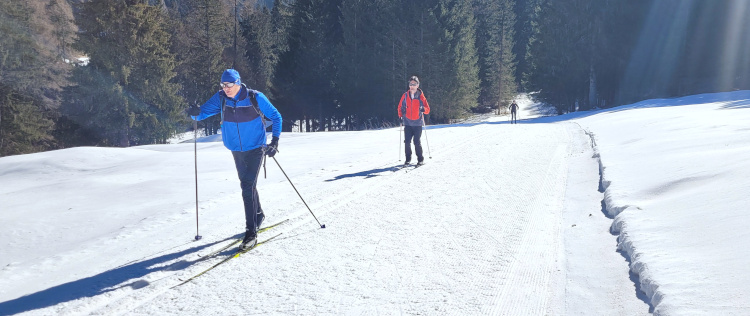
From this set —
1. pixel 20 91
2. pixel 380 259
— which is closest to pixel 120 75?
pixel 20 91

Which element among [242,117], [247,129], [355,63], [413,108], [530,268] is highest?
[355,63]

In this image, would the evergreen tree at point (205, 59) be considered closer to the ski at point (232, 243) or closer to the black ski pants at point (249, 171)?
the ski at point (232, 243)

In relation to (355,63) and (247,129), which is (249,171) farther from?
(355,63)

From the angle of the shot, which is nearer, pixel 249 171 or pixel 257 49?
pixel 249 171

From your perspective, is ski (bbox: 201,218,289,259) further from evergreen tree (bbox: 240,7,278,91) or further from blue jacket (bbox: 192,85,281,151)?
evergreen tree (bbox: 240,7,278,91)

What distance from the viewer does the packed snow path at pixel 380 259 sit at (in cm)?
434

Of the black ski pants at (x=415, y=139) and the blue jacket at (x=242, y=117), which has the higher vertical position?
the blue jacket at (x=242, y=117)

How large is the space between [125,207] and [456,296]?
576cm

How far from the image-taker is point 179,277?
4.99 metres

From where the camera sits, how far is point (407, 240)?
20.0 feet

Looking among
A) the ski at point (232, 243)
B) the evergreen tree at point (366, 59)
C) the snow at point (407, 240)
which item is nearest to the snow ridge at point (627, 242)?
the snow at point (407, 240)

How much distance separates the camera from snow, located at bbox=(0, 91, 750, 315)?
4.34 metres

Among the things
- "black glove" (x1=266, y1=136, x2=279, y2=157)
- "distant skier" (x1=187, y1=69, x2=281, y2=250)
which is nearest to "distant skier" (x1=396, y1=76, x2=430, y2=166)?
"black glove" (x1=266, y1=136, x2=279, y2=157)

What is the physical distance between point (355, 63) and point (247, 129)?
1450 inches
